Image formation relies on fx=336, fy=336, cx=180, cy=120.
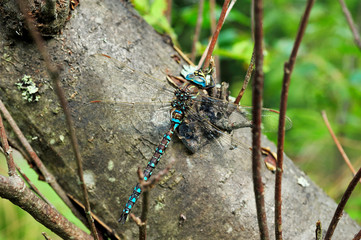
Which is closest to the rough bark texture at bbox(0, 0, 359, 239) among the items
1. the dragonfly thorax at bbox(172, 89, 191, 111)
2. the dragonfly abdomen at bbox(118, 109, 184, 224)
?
the dragonfly abdomen at bbox(118, 109, 184, 224)

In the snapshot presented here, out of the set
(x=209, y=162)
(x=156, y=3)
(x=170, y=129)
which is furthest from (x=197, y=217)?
(x=156, y=3)

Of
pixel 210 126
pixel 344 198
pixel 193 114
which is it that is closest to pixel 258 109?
pixel 344 198

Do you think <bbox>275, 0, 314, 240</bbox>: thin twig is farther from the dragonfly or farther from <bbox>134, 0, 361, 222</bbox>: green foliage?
<bbox>134, 0, 361, 222</bbox>: green foliage

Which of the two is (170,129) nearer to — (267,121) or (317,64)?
(267,121)

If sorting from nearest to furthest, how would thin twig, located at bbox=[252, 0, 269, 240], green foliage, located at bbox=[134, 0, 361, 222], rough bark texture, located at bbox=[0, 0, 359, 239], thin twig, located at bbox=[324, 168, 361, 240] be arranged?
1. thin twig, located at bbox=[252, 0, 269, 240]
2. thin twig, located at bbox=[324, 168, 361, 240]
3. rough bark texture, located at bbox=[0, 0, 359, 239]
4. green foliage, located at bbox=[134, 0, 361, 222]

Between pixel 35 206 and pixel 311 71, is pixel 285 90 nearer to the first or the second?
pixel 35 206
